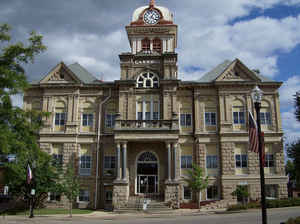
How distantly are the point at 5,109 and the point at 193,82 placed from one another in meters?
25.4

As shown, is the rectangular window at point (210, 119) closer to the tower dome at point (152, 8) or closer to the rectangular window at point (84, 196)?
the tower dome at point (152, 8)

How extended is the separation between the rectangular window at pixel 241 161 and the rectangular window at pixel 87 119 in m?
17.3

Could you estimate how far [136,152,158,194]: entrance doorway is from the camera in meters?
33.5

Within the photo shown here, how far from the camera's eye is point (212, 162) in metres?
34.5

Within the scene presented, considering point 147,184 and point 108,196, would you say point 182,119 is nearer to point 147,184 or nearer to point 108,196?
point 147,184

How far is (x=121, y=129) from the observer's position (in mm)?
32281

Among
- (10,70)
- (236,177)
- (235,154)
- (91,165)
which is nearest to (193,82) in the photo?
(235,154)

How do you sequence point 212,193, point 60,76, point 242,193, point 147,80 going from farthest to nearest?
point 60,76 < point 147,80 < point 212,193 < point 242,193

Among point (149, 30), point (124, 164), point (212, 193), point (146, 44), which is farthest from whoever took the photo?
point (146, 44)

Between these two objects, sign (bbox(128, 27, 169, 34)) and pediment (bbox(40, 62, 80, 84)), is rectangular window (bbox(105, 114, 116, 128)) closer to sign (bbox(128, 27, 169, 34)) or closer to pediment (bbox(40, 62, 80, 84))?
pediment (bbox(40, 62, 80, 84))

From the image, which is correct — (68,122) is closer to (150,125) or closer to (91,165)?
(91,165)

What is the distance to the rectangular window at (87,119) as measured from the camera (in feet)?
120

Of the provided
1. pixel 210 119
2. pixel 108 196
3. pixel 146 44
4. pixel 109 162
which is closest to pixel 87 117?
pixel 109 162

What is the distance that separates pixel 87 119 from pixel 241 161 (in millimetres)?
18465
